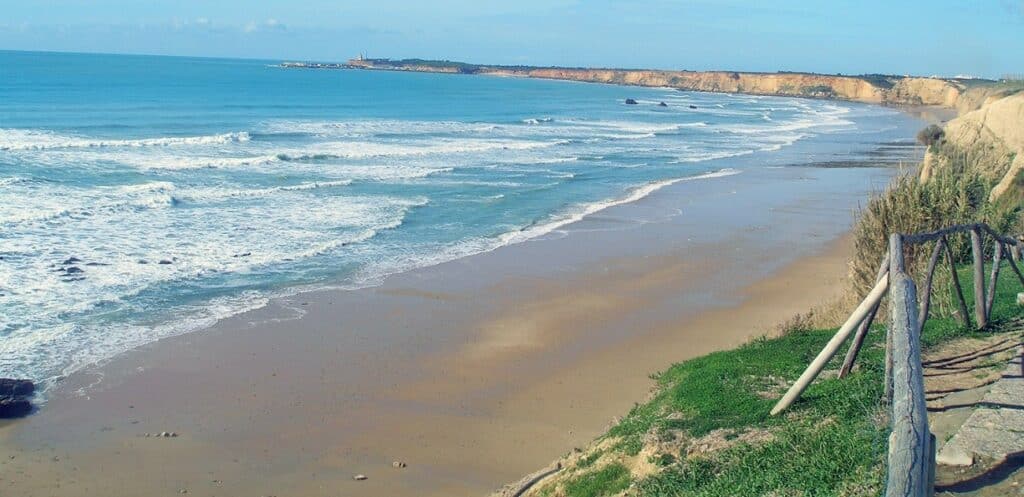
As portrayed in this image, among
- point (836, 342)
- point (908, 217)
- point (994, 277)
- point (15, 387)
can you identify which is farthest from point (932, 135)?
point (15, 387)

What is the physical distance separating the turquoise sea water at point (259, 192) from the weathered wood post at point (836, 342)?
31.8ft

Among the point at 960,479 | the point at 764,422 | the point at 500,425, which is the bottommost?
the point at 500,425

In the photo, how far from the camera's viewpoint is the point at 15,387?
1155 centimetres

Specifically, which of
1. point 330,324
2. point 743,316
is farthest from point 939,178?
point 330,324

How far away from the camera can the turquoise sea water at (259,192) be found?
1594 centimetres

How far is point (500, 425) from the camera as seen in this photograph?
11.1 meters

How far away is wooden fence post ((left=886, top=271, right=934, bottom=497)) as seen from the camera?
3100mm

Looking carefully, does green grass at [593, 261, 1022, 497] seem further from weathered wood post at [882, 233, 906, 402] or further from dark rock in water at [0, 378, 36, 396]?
dark rock in water at [0, 378, 36, 396]

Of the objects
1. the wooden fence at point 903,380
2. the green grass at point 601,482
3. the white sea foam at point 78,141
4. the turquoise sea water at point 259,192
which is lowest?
the turquoise sea water at point 259,192

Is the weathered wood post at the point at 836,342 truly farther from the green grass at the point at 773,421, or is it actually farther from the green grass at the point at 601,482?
the green grass at the point at 601,482

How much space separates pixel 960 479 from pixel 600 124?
200 feet

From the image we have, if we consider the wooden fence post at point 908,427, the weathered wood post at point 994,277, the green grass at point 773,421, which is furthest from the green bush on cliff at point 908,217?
the wooden fence post at point 908,427

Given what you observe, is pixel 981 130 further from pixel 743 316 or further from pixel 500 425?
pixel 500 425

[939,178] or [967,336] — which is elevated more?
[939,178]
